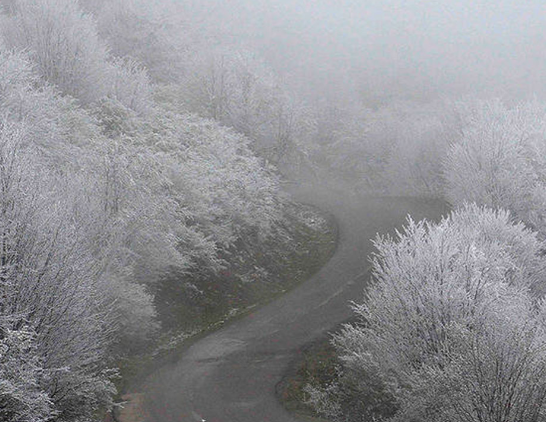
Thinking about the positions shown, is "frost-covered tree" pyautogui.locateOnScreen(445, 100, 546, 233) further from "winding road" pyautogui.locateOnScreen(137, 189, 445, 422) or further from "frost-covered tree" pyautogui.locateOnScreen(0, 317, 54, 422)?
"frost-covered tree" pyautogui.locateOnScreen(0, 317, 54, 422)

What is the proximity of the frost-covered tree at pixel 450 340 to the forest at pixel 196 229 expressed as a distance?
0.20 feet

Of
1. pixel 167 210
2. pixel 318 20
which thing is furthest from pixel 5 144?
pixel 318 20

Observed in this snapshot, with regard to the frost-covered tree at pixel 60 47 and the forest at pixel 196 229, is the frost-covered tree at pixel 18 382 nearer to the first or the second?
the forest at pixel 196 229

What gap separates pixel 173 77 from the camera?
50.0 meters

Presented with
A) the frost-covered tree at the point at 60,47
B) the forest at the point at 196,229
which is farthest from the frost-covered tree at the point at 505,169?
the frost-covered tree at the point at 60,47

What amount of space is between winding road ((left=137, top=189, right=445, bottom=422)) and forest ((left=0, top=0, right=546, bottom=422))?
4.93ft

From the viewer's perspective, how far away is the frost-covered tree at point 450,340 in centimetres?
1462

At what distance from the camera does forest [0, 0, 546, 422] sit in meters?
13.9

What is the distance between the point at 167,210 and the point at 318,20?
100.0 m

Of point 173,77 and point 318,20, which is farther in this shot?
point 318,20

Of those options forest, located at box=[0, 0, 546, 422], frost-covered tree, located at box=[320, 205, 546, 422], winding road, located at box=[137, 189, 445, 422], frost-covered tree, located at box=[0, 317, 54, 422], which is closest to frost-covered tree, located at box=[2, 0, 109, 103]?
forest, located at box=[0, 0, 546, 422]

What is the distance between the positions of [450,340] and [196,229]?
A: 49.7 feet

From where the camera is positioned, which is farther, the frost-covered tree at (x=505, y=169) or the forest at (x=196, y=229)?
the frost-covered tree at (x=505, y=169)

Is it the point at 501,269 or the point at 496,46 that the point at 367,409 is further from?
the point at 496,46
